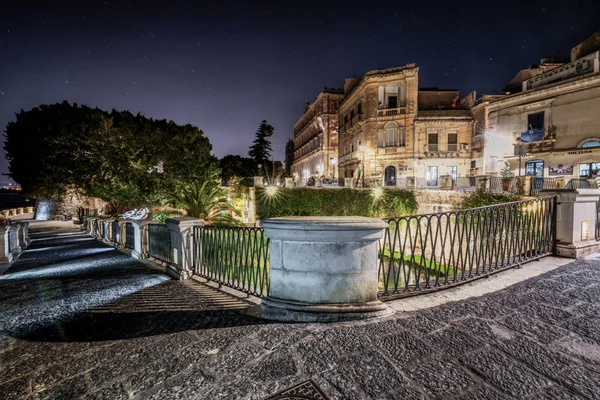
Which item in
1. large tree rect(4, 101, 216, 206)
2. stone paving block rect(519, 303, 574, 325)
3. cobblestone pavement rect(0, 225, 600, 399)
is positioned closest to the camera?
cobblestone pavement rect(0, 225, 600, 399)

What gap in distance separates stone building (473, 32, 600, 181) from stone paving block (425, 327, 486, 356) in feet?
66.3

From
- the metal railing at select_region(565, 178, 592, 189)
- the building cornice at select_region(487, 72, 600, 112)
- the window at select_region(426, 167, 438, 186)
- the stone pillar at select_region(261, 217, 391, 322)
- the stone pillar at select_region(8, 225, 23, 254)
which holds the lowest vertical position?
the stone pillar at select_region(8, 225, 23, 254)

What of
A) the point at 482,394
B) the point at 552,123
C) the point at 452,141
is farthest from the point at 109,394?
the point at 452,141

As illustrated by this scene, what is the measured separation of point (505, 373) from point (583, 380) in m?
0.57

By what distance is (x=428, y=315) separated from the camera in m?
3.40

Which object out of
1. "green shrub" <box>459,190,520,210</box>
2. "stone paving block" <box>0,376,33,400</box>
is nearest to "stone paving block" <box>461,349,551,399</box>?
"stone paving block" <box>0,376,33,400</box>

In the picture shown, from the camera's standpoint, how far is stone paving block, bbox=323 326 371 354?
2.75 meters

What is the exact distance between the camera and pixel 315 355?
2668 mm

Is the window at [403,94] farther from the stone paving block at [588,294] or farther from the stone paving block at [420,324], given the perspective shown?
the stone paving block at [420,324]

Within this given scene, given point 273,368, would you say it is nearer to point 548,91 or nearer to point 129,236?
point 129,236

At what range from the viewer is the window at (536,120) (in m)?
23.5

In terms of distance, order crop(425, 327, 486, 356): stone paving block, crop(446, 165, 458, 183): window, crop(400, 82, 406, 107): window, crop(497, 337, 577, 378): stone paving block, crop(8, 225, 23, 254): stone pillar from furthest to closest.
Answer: crop(400, 82, 406, 107): window, crop(446, 165, 458, 183): window, crop(8, 225, 23, 254): stone pillar, crop(425, 327, 486, 356): stone paving block, crop(497, 337, 577, 378): stone paving block

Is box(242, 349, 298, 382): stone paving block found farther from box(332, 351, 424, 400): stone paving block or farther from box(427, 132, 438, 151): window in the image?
box(427, 132, 438, 151): window

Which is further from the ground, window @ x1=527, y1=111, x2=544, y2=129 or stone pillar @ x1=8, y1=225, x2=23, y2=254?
window @ x1=527, y1=111, x2=544, y2=129
